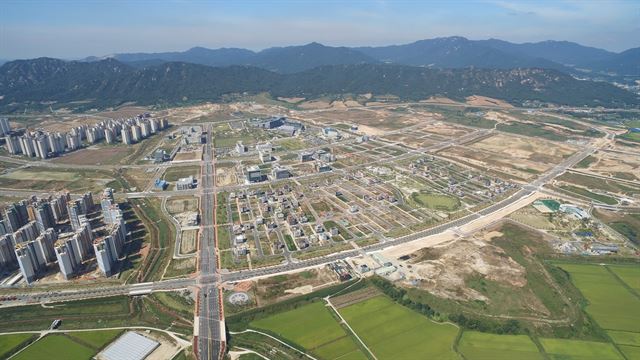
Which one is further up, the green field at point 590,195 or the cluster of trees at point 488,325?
the green field at point 590,195

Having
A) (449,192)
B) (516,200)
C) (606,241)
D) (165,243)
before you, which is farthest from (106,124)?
(606,241)

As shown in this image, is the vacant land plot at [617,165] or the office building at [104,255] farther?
the vacant land plot at [617,165]

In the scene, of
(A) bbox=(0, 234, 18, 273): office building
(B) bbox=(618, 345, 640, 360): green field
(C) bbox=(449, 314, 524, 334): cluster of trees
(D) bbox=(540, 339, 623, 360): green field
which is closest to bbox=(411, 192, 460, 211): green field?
(C) bbox=(449, 314, 524, 334): cluster of trees

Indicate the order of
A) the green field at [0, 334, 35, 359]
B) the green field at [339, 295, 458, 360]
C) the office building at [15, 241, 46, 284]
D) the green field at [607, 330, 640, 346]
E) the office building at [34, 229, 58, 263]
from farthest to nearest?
the office building at [34, 229, 58, 263] < the office building at [15, 241, 46, 284] < the green field at [607, 330, 640, 346] < the green field at [0, 334, 35, 359] < the green field at [339, 295, 458, 360]

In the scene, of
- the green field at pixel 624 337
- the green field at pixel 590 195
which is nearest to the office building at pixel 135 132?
the green field at pixel 590 195

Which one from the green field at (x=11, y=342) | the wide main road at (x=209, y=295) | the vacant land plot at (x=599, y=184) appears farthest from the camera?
the vacant land plot at (x=599, y=184)

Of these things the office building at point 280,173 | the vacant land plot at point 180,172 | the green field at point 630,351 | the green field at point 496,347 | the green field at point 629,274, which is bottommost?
the green field at point 630,351

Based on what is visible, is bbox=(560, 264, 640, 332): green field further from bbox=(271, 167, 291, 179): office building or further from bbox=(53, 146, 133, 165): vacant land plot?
bbox=(53, 146, 133, 165): vacant land plot

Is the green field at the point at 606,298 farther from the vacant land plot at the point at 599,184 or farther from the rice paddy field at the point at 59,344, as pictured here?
the rice paddy field at the point at 59,344
